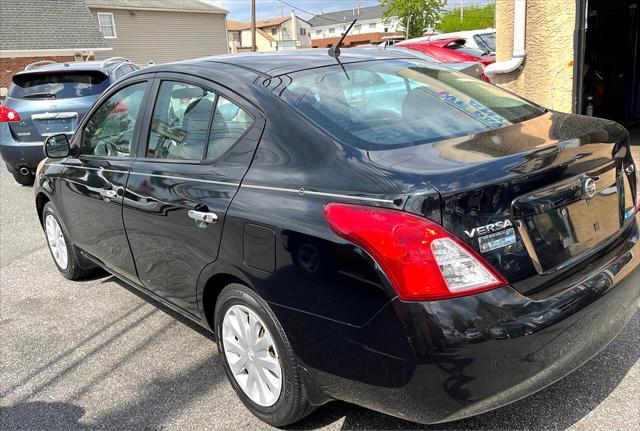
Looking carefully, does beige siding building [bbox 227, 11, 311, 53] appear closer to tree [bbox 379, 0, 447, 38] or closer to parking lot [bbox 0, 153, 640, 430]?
tree [bbox 379, 0, 447, 38]

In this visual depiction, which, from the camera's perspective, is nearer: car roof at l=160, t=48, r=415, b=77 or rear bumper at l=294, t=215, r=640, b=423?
rear bumper at l=294, t=215, r=640, b=423

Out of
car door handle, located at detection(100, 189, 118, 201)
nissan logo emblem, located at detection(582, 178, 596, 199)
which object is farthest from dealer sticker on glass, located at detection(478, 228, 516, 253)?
car door handle, located at detection(100, 189, 118, 201)

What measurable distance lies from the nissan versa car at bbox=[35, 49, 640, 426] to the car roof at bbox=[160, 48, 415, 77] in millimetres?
24

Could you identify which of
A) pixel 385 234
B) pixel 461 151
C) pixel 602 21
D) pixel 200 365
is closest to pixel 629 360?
pixel 461 151

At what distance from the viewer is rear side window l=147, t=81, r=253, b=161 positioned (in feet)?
9.09

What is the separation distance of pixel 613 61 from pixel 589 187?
8533mm

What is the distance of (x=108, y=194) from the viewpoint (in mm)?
3561

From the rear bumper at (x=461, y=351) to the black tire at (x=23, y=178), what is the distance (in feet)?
24.5

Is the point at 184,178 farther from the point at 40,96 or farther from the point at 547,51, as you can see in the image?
the point at 40,96

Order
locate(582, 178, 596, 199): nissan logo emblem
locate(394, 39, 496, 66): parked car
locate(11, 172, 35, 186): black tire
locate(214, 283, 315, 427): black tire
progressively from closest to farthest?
locate(582, 178, 596, 199): nissan logo emblem
locate(214, 283, 315, 427): black tire
locate(11, 172, 35, 186): black tire
locate(394, 39, 496, 66): parked car

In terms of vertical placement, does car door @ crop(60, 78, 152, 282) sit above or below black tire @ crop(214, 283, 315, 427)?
above

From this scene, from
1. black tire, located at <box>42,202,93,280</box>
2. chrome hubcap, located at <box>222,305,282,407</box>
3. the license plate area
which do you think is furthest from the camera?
the license plate area

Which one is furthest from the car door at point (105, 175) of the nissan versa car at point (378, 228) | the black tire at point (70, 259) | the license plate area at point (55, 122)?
the license plate area at point (55, 122)

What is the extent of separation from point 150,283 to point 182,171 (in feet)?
2.88
